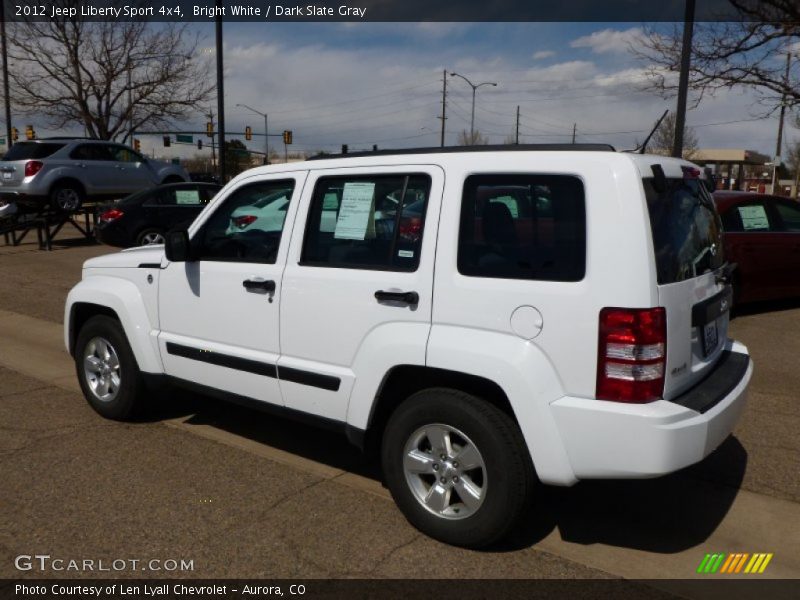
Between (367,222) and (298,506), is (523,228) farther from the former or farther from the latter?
(298,506)

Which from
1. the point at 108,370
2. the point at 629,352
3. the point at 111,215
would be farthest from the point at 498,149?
the point at 111,215

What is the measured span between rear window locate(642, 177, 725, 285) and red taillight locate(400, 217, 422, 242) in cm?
104

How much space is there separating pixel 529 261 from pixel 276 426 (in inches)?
108

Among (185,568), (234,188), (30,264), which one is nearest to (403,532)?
(185,568)

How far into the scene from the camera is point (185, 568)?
3.25m

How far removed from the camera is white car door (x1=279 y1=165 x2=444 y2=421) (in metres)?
3.44

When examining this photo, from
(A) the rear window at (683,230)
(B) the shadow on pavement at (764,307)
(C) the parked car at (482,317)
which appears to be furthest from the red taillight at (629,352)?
(B) the shadow on pavement at (764,307)

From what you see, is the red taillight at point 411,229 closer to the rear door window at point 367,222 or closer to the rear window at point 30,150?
the rear door window at point 367,222

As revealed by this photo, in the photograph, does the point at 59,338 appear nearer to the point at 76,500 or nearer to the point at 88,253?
the point at 76,500

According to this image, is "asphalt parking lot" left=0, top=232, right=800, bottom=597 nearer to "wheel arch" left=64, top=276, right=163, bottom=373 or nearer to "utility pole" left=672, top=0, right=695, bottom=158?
"wheel arch" left=64, top=276, right=163, bottom=373

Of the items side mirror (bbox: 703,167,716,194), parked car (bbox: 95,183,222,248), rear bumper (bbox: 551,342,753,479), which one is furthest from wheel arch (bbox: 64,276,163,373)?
parked car (bbox: 95,183,222,248)

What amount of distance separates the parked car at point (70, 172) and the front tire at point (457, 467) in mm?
14903

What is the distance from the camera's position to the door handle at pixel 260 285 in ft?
13.0

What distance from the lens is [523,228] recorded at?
3.23 meters
